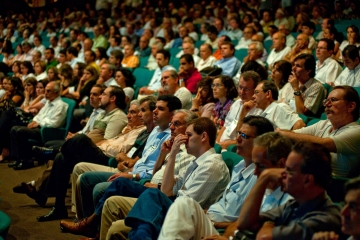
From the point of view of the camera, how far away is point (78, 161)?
14.6ft

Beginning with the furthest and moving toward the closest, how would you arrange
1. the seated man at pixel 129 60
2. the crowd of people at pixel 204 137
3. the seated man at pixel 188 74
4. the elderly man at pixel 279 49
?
the seated man at pixel 129 60 < the elderly man at pixel 279 49 < the seated man at pixel 188 74 < the crowd of people at pixel 204 137

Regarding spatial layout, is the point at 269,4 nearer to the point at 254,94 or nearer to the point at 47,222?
the point at 254,94

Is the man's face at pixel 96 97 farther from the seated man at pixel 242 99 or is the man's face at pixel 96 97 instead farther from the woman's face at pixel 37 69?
the woman's face at pixel 37 69

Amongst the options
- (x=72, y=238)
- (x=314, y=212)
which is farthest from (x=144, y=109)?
(x=314, y=212)

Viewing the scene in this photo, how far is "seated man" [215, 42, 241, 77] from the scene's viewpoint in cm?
648

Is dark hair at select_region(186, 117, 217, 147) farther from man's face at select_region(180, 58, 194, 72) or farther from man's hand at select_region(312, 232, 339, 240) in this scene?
man's face at select_region(180, 58, 194, 72)

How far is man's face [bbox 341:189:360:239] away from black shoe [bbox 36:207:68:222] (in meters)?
2.84

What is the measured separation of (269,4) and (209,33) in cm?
178

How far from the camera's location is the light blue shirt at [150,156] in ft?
13.0

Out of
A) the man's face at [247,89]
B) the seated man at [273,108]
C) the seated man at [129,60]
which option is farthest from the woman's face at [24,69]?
the seated man at [273,108]

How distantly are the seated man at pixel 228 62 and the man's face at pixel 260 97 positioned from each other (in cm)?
239

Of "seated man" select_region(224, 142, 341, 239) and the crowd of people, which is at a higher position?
"seated man" select_region(224, 142, 341, 239)

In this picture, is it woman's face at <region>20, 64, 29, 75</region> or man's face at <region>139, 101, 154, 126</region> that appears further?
woman's face at <region>20, 64, 29, 75</region>

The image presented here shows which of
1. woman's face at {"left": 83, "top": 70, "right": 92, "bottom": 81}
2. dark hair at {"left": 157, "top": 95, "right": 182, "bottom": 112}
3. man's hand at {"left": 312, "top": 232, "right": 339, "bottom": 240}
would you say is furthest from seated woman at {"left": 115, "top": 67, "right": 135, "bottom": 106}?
man's hand at {"left": 312, "top": 232, "right": 339, "bottom": 240}
